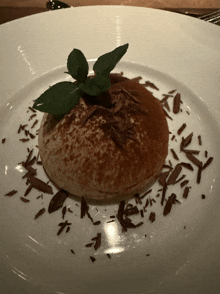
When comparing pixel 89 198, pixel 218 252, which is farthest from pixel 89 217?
pixel 218 252

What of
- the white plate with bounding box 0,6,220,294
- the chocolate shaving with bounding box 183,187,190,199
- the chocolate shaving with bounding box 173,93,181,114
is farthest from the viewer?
the chocolate shaving with bounding box 173,93,181,114

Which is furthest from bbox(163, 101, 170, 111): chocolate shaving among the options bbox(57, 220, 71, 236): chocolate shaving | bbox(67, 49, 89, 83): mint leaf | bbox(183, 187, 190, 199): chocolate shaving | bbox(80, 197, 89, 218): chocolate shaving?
bbox(57, 220, 71, 236): chocolate shaving

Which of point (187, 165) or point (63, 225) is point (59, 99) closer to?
point (63, 225)

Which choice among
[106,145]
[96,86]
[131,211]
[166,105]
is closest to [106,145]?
[106,145]

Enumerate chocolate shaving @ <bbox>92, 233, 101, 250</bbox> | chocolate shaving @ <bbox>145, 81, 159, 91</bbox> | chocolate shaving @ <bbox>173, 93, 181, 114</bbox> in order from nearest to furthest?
chocolate shaving @ <bbox>92, 233, 101, 250</bbox>
chocolate shaving @ <bbox>173, 93, 181, 114</bbox>
chocolate shaving @ <bbox>145, 81, 159, 91</bbox>

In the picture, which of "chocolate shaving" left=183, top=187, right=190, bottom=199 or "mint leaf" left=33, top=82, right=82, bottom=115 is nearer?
"mint leaf" left=33, top=82, right=82, bottom=115

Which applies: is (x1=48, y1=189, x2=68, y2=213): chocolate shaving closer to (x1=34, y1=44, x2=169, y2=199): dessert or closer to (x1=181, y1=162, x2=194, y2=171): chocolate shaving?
(x1=34, y1=44, x2=169, y2=199): dessert

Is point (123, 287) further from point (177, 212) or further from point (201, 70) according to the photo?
point (201, 70)
